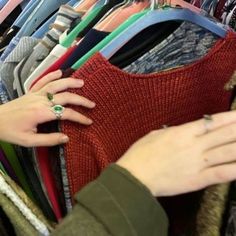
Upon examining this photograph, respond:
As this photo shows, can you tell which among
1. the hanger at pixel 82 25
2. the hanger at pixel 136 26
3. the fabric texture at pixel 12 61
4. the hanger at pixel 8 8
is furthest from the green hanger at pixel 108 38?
the hanger at pixel 8 8

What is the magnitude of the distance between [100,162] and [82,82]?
0.43ft

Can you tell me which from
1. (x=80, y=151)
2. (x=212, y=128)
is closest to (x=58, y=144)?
(x=80, y=151)

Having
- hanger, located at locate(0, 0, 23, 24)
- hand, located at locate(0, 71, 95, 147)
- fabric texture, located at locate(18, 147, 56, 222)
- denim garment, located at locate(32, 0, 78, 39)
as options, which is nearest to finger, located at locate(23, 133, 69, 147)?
hand, located at locate(0, 71, 95, 147)

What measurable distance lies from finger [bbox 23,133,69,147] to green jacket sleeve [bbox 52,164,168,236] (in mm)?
218

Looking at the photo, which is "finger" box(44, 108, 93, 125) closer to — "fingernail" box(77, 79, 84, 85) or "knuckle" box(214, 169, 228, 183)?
"fingernail" box(77, 79, 84, 85)

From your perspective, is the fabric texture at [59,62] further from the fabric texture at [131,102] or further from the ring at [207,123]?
the ring at [207,123]

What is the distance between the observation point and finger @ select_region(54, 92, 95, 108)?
2.16 feet

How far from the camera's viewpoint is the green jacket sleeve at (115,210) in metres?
0.43

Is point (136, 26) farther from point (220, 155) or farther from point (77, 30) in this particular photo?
point (220, 155)


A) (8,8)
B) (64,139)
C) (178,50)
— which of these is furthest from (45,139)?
(8,8)

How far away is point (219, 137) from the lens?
471mm

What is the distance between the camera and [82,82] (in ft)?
2.15

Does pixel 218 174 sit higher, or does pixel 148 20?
pixel 148 20

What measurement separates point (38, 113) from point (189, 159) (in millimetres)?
282
